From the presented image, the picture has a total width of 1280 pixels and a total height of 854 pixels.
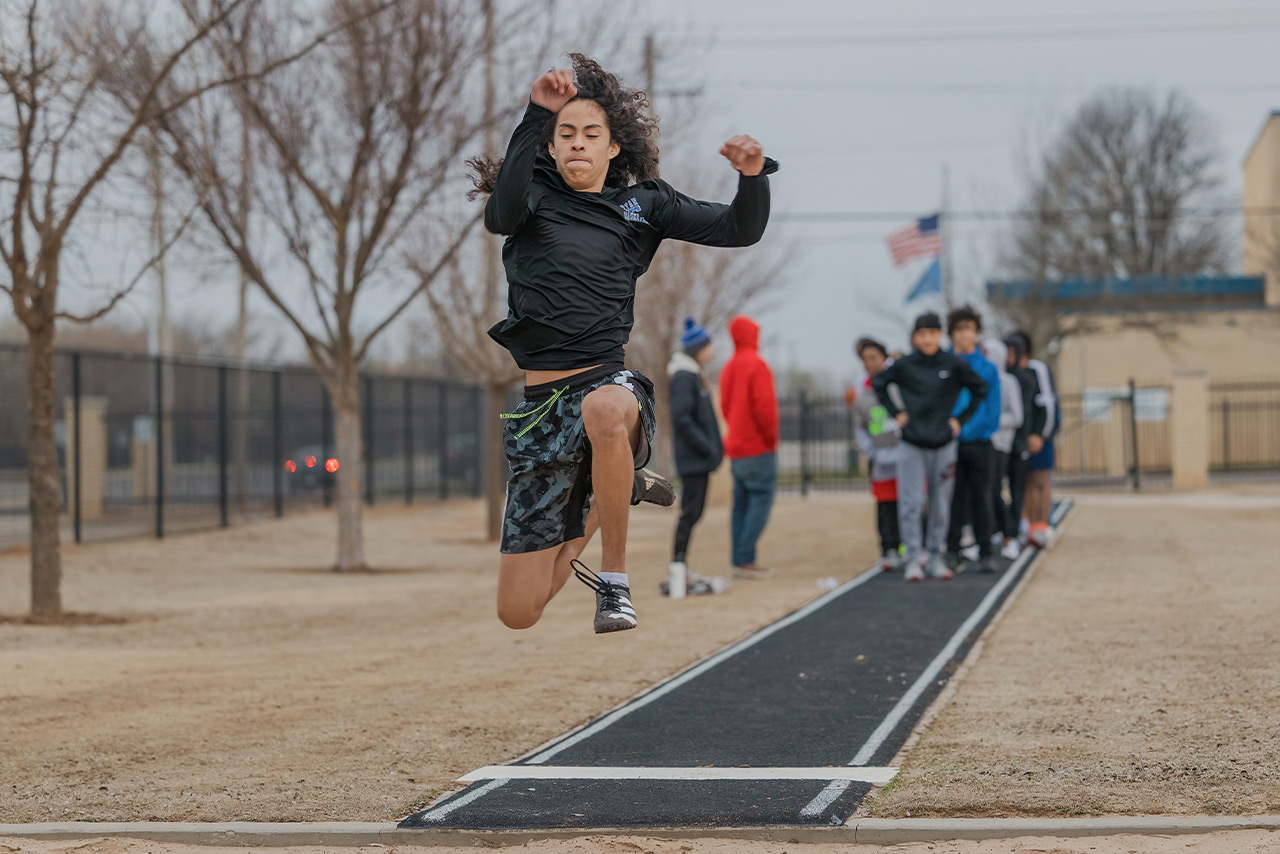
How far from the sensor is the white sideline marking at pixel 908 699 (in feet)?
16.3

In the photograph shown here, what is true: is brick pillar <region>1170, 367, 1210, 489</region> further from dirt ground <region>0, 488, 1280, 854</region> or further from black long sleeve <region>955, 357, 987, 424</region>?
black long sleeve <region>955, 357, 987, 424</region>

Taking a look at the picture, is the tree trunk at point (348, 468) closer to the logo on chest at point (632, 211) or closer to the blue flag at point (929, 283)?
the logo on chest at point (632, 211)

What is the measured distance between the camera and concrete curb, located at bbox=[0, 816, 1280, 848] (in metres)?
4.50

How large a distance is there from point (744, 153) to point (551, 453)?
122cm

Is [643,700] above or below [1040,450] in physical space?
below

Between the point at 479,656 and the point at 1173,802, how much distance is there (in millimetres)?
5145

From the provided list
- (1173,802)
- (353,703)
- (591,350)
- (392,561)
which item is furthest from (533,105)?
(392,561)

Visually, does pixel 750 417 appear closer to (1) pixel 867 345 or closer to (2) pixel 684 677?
(1) pixel 867 345

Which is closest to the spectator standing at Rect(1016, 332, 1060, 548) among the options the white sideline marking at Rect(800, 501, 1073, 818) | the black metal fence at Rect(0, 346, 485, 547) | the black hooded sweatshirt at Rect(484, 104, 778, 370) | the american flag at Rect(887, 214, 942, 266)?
the white sideline marking at Rect(800, 501, 1073, 818)

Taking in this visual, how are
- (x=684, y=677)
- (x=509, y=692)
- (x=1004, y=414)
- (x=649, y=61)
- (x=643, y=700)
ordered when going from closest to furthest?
1. (x=643, y=700)
2. (x=509, y=692)
3. (x=684, y=677)
4. (x=1004, y=414)
5. (x=649, y=61)

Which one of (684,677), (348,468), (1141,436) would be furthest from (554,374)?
(1141,436)

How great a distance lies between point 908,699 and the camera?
694 cm

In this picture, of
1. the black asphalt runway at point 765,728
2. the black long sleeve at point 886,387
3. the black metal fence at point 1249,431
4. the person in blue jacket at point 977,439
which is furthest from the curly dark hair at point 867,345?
the black metal fence at point 1249,431

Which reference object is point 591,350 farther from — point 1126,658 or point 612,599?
point 1126,658
